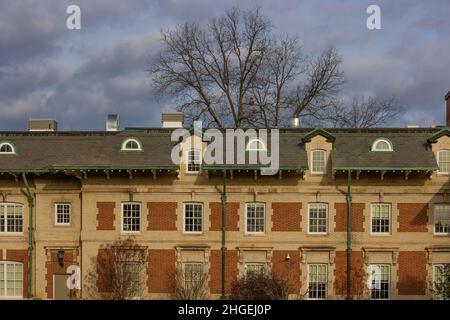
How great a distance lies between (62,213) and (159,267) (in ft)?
18.6

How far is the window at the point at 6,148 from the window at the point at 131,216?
650cm

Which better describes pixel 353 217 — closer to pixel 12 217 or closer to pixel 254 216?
pixel 254 216

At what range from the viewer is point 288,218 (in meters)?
29.7

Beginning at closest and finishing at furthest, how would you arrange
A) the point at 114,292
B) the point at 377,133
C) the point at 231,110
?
the point at 114,292
the point at 377,133
the point at 231,110

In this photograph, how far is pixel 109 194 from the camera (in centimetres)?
2991

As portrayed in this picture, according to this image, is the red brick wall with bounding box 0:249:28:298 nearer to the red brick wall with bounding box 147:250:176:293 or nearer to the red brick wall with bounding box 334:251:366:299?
the red brick wall with bounding box 147:250:176:293

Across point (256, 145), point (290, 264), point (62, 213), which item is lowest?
point (290, 264)

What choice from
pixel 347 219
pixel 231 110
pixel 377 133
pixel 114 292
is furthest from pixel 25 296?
pixel 231 110

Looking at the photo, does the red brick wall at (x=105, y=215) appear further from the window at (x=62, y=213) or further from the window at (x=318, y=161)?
the window at (x=318, y=161)

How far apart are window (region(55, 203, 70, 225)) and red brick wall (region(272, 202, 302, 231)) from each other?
10.4m

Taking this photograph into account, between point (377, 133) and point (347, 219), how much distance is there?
5.02 metres

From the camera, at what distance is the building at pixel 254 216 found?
2938 cm

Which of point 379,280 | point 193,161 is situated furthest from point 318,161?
point 379,280

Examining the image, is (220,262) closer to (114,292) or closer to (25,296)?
(114,292)
